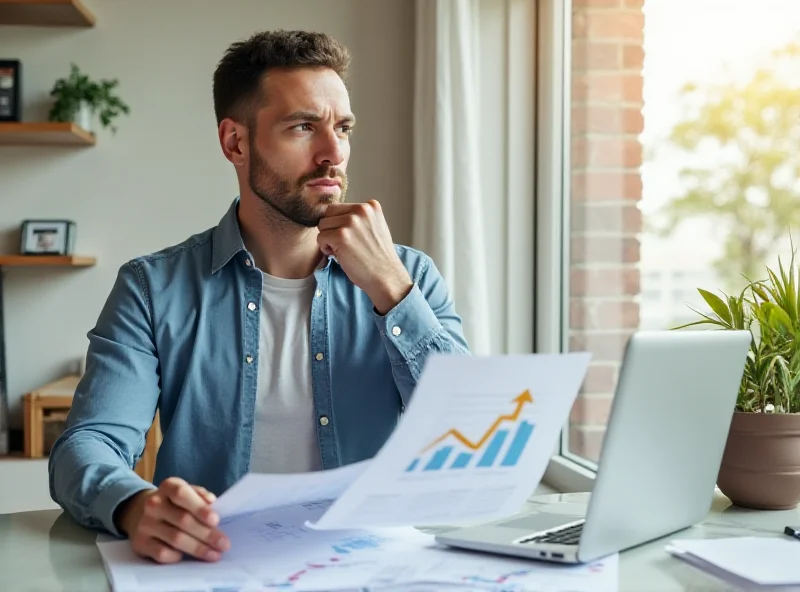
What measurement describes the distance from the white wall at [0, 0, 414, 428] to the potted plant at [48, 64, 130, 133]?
4 cm

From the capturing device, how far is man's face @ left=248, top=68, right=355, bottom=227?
1.66 meters

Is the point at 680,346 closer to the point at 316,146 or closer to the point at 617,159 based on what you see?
the point at 316,146

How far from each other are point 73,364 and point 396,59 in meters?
1.37

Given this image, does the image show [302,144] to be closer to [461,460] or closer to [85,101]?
[461,460]

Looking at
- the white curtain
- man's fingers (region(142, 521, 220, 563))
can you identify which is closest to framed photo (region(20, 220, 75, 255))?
the white curtain

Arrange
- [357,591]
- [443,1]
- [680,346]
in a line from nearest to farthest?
[357,591]
[680,346]
[443,1]

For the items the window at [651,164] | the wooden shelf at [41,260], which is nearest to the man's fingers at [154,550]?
the window at [651,164]

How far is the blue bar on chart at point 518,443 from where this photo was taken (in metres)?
1.00

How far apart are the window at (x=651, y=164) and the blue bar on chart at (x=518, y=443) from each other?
30.1 inches

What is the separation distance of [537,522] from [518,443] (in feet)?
0.68

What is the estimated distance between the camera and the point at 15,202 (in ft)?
9.91

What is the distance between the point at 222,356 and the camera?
5.24ft

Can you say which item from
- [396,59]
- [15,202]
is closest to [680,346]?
[396,59]

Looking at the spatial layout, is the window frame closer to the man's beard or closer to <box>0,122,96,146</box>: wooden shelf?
the man's beard
